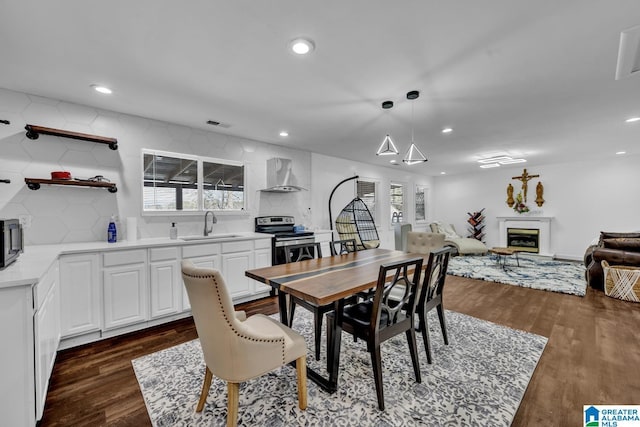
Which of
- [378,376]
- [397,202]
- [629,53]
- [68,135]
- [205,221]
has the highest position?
[629,53]

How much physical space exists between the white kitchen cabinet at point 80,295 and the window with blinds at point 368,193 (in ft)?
17.0

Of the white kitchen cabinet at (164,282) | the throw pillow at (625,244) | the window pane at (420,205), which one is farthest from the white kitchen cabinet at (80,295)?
the window pane at (420,205)

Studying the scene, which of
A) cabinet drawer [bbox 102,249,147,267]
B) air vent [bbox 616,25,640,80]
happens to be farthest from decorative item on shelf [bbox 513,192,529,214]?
cabinet drawer [bbox 102,249,147,267]

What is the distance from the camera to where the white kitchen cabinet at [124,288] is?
8.88ft

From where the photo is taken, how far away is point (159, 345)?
262 centimetres

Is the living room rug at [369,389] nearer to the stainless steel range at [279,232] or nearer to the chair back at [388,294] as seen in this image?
the chair back at [388,294]

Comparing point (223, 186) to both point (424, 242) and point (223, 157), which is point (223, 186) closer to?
point (223, 157)

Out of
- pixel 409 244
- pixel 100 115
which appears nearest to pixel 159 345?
pixel 100 115

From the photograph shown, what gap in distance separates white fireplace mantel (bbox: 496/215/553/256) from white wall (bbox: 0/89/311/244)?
7.96 meters

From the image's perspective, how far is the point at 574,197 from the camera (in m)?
6.81

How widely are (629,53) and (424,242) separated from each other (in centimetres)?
236

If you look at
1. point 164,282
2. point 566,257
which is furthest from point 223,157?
point 566,257

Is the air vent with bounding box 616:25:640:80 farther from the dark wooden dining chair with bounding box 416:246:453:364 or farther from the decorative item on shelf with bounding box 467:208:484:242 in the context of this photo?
the decorative item on shelf with bounding box 467:208:484:242

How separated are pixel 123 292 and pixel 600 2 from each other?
4.35m
